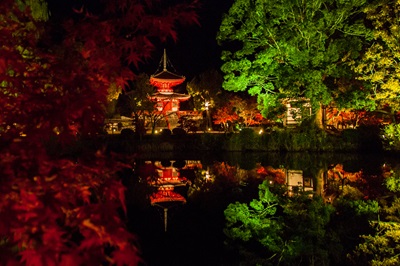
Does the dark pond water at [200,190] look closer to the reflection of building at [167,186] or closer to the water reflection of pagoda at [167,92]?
the reflection of building at [167,186]

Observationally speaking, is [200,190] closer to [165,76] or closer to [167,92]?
[167,92]

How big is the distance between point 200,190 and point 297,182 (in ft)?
10.2

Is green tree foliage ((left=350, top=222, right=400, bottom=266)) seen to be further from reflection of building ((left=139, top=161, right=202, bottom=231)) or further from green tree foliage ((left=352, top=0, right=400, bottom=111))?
green tree foliage ((left=352, top=0, right=400, bottom=111))

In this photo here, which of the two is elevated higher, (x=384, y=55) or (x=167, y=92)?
(x=167, y=92)

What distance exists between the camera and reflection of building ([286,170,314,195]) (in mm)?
11584

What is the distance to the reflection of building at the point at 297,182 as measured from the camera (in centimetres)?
1158

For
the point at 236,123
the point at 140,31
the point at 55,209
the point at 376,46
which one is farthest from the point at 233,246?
the point at 236,123

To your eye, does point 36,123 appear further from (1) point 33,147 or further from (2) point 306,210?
(2) point 306,210

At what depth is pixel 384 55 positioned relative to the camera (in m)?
17.8

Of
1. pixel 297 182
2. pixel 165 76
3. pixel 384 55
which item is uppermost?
pixel 165 76

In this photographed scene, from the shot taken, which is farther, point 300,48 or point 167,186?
point 300,48

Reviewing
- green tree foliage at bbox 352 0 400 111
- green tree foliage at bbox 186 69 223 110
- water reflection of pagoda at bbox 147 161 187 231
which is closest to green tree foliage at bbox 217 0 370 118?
green tree foliage at bbox 352 0 400 111

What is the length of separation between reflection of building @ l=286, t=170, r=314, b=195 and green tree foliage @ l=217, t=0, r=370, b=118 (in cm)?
597

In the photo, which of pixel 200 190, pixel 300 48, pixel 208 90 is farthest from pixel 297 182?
pixel 208 90
